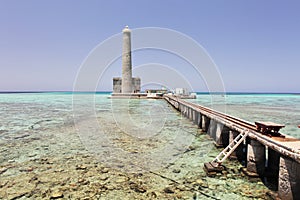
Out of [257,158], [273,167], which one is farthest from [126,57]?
[273,167]

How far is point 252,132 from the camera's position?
18.7ft

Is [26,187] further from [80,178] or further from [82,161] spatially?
[82,161]

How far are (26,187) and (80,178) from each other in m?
1.27

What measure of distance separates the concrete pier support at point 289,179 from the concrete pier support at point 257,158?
126 centimetres

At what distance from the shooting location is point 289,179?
3889 millimetres

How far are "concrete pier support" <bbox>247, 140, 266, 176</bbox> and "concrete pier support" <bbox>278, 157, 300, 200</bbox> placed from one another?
4.14 feet

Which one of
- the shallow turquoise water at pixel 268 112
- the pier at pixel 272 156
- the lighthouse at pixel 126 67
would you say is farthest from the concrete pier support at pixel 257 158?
the lighthouse at pixel 126 67

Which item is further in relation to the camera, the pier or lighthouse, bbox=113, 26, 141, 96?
lighthouse, bbox=113, 26, 141, 96

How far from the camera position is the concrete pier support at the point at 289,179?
3795 millimetres

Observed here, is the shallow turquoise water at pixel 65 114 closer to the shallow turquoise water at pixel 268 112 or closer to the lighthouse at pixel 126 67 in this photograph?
the shallow turquoise water at pixel 268 112

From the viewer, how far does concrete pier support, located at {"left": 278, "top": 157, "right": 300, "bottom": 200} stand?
3795 mm

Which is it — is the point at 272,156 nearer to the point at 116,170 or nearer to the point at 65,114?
the point at 116,170

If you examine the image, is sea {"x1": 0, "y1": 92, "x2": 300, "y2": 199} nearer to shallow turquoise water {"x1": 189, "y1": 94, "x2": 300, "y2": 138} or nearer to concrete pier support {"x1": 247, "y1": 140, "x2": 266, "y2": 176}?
concrete pier support {"x1": 247, "y1": 140, "x2": 266, "y2": 176}

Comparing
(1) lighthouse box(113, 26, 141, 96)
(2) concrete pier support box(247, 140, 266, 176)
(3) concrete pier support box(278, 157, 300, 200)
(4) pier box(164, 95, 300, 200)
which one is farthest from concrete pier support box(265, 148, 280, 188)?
(1) lighthouse box(113, 26, 141, 96)
